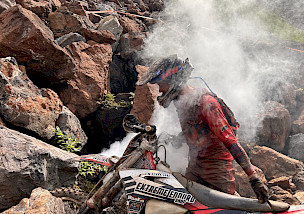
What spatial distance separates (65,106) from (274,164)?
5.28 metres

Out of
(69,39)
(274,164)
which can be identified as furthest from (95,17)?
(274,164)

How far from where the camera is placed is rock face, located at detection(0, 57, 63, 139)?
155 inches

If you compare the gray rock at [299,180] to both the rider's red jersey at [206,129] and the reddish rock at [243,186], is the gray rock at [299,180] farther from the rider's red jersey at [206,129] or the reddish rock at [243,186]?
the rider's red jersey at [206,129]

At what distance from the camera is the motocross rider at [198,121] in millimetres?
2678

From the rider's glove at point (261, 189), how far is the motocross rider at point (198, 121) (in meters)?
0.50

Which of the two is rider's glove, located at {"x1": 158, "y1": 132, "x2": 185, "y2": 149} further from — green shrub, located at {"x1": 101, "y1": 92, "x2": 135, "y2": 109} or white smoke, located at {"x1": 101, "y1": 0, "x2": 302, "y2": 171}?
green shrub, located at {"x1": 101, "y1": 92, "x2": 135, "y2": 109}

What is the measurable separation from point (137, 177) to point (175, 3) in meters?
16.0

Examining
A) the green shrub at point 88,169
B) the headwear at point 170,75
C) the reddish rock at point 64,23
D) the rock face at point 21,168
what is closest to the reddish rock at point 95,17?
the reddish rock at point 64,23

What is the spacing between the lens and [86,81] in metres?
6.54

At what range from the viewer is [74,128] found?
5148mm

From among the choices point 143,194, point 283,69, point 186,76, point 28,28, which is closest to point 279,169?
point 186,76

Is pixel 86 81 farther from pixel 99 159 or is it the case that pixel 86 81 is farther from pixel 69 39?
pixel 99 159

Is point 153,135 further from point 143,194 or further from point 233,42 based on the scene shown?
point 233,42

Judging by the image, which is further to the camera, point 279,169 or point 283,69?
point 283,69
